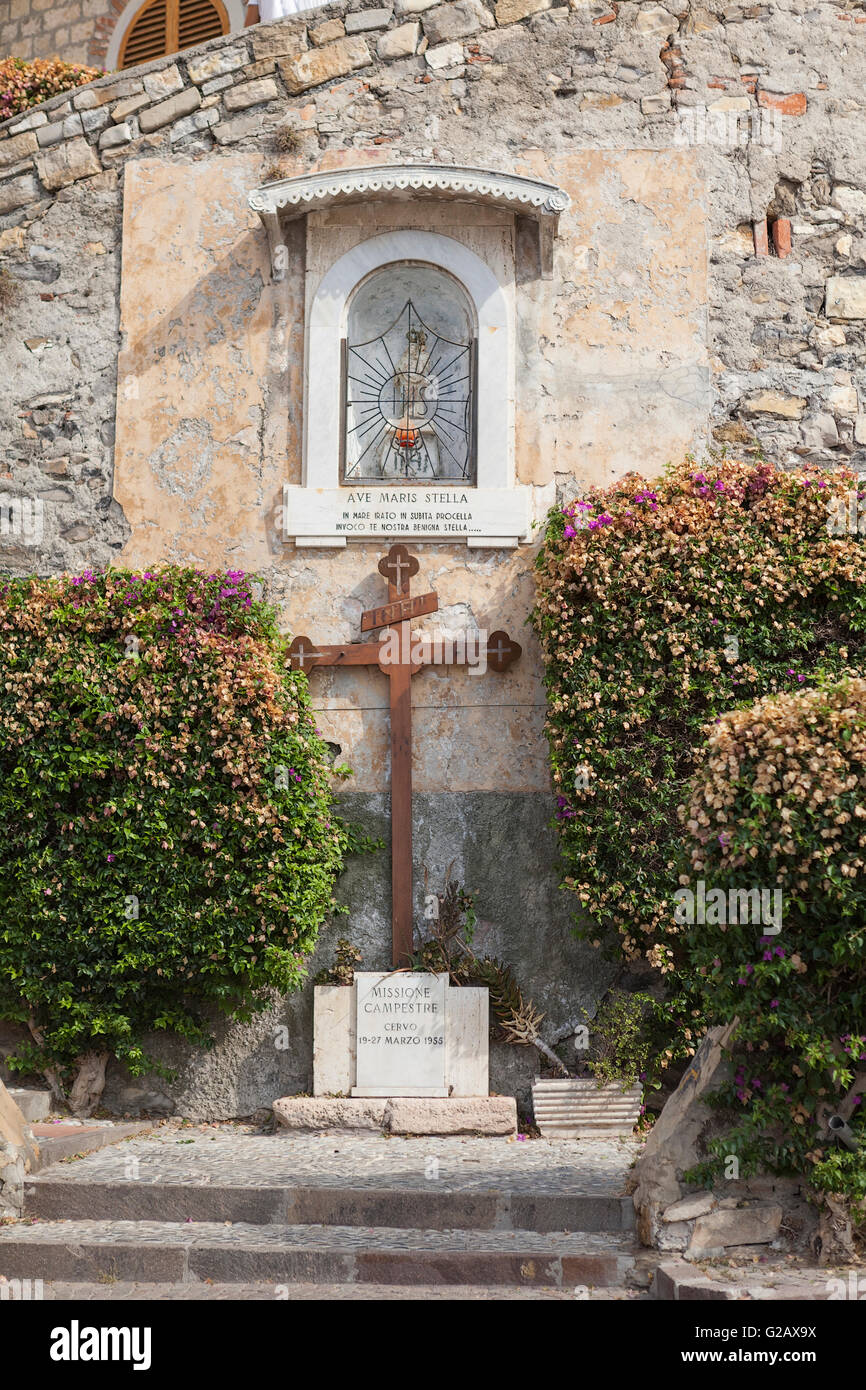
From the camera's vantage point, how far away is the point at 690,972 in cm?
685

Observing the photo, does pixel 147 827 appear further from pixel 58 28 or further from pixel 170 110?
pixel 58 28

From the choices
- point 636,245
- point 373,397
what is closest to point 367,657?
point 373,397

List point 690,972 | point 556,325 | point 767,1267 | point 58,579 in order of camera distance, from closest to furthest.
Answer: point 767,1267 < point 690,972 < point 58,579 < point 556,325

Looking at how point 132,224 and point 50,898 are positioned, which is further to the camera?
point 132,224

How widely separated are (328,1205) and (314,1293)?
3.05ft

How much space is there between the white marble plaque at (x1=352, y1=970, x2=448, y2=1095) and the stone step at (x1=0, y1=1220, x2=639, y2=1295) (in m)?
1.89

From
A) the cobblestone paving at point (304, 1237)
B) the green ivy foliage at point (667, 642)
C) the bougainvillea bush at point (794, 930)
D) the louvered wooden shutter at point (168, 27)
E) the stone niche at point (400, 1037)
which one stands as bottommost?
the cobblestone paving at point (304, 1237)

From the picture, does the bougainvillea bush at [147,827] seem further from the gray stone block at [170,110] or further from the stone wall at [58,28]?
the stone wall at [58,28]

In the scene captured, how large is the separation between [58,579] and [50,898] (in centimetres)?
185

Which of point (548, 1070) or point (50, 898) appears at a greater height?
point (50, 898)

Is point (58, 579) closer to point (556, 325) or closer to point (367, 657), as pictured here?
point (367, 657)

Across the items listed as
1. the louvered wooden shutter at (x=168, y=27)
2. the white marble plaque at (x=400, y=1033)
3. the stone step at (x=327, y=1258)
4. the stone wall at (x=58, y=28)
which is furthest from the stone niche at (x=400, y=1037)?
the stone wall at (x=58, y=28)

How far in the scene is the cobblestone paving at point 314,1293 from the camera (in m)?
4.43

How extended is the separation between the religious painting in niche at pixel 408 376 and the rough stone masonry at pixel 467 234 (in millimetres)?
362
